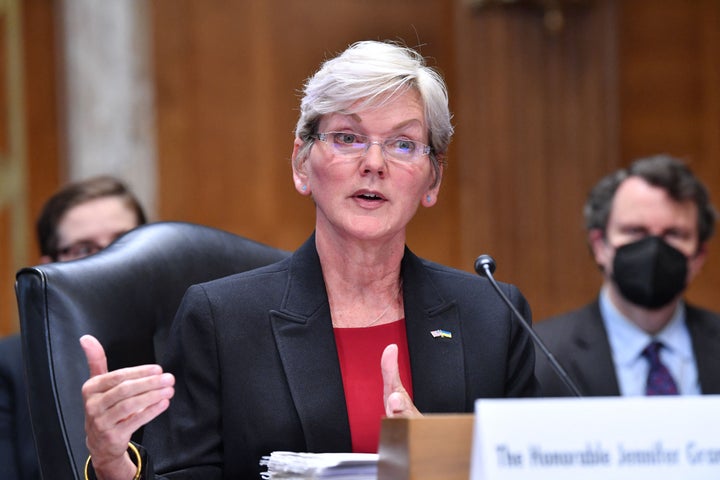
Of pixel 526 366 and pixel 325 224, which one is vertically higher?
pixel 325 224

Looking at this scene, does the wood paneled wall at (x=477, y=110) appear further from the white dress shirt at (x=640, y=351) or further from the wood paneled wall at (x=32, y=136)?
the white dress shirt at (x=640, y=351)

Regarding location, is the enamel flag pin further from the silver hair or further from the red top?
the silver hair

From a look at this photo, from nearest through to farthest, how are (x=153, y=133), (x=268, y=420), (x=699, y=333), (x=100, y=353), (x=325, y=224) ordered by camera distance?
(x=100, y=353)
(x=268, y=420)
(x=325, y=224)
(x=699, y=333)
(x=153, y=133)

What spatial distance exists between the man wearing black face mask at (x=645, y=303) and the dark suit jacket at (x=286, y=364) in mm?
1201

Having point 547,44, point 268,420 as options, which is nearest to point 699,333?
point 547,44

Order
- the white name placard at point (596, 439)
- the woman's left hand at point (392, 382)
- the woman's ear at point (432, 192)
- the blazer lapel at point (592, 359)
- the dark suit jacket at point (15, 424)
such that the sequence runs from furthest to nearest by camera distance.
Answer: the blazer lapel at point (592, 359), the dark suit jacket at point (15, 424), the woman's ear at point (432, 192), the woman's left hand at point (392, 382), the white name placard at point (596, 439)

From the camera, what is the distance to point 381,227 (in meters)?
2.37

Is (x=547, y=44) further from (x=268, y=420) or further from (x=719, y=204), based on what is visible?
(x=268, y=420)

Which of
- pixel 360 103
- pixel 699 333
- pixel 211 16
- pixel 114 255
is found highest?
pixel 211 16

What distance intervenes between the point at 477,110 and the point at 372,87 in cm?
267

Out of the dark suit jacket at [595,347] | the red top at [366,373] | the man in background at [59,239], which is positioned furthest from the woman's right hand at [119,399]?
the dark suit jacket at [595,347]

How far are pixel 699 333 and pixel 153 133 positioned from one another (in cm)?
232

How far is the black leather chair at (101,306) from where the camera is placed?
2.28 meters

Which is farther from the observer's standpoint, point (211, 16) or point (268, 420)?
point (211, 16)
